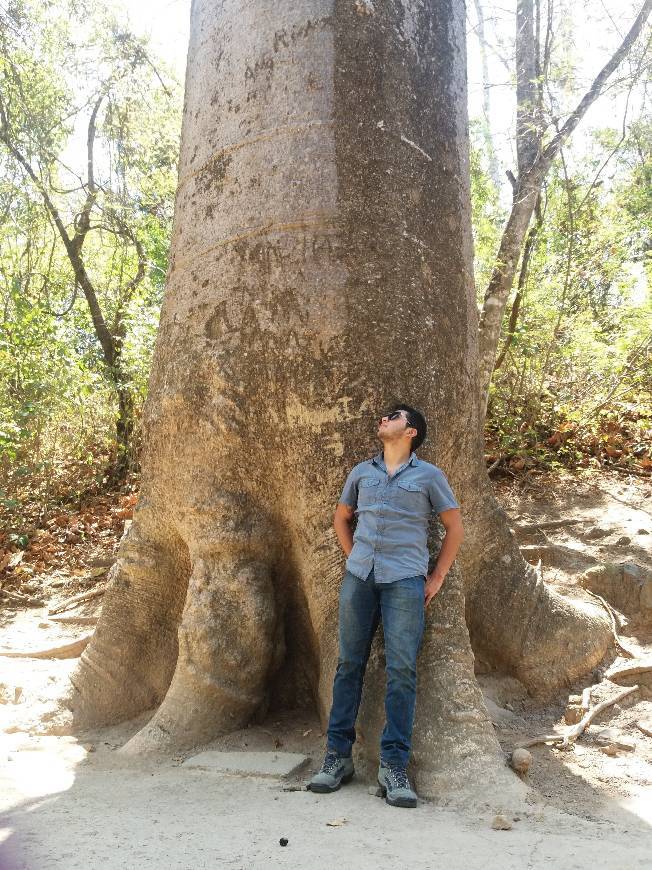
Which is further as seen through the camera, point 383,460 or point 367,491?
point 383,460

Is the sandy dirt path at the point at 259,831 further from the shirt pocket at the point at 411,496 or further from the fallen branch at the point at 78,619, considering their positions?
the fallen branch at the point at 78,619

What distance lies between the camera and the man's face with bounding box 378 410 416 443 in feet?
10.6

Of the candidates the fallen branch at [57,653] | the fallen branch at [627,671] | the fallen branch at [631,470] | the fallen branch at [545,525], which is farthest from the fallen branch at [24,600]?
the fallen branch at [631,470]

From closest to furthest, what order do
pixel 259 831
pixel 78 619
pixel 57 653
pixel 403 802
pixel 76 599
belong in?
pixel 259 831 → pixel 403 802 → pixel 57 653 → pixel 78 619 → pixel 76 599

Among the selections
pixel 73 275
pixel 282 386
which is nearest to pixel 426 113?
pixel 282 386

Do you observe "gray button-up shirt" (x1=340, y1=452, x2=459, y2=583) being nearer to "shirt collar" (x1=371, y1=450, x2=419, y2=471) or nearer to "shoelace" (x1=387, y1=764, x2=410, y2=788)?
"shirt collar" (x1=371, y1=450, x2=419, y2=471)

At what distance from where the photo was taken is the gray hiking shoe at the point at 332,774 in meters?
2.92

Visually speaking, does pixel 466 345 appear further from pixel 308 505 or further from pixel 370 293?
pixel 308 505

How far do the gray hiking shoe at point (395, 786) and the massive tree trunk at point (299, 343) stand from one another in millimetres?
390

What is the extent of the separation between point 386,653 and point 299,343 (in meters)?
1.41

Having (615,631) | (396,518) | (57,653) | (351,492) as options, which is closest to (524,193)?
(615,631)

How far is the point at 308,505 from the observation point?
3615 millimetres

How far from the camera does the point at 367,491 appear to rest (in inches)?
126

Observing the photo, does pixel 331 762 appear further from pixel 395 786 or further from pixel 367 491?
pixel 367 491
